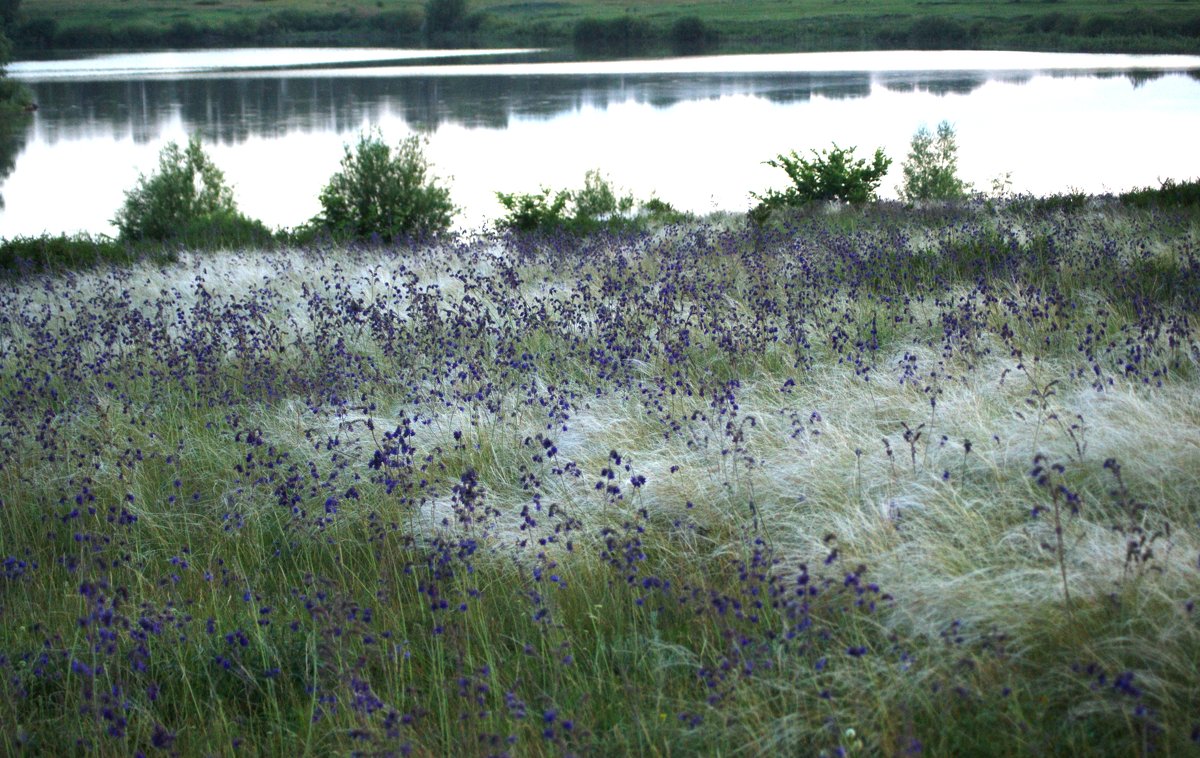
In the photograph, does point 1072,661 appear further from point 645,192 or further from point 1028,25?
point 1028,25

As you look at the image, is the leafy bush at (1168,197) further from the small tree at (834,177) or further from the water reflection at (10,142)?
the water reflection at (10,142)

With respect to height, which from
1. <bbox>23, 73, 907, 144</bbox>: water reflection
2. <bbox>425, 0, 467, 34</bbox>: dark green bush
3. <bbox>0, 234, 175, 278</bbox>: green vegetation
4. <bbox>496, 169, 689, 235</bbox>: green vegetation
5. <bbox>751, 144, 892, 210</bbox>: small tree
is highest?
<bbox>425, 0, 467, 34</bbox>: dark green bush

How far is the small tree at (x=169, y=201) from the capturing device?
20984 millimetres

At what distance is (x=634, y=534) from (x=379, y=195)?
573 inches

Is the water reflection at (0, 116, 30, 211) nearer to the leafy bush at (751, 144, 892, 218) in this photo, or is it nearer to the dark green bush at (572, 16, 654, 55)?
the leafy bush at (751, 144, 892, 218)

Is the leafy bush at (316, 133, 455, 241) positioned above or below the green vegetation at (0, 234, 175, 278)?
above

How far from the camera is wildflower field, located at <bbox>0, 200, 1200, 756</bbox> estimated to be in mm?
2664

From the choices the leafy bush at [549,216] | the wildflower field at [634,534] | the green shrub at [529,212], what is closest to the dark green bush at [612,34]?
the leafy bush at [549,216]

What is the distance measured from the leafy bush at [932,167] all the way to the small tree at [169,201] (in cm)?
1609

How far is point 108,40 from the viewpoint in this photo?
411ft

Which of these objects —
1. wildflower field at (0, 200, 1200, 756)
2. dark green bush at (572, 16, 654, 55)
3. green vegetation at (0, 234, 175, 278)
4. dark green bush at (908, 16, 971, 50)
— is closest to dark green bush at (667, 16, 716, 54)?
dark green bush at (572, 16, 654, 55)

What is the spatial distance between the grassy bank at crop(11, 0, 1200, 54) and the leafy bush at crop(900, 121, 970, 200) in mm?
55313

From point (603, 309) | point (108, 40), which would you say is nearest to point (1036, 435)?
point (603, 309)

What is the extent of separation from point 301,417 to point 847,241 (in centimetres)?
644
